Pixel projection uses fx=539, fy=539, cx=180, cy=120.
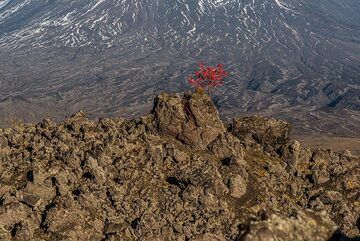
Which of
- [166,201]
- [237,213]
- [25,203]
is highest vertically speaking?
[25,203]

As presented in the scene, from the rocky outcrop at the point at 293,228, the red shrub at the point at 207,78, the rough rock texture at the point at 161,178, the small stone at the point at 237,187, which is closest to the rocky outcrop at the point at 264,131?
the rough rock texture at the point at 161,178

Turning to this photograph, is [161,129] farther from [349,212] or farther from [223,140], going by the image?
[349,212]

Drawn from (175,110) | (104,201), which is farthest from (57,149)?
(175,110)

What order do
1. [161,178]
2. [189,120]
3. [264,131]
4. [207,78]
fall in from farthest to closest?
[207,78]
[264,131]
[189,120]
[161,178]

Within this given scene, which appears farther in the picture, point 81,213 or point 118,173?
point 118,173

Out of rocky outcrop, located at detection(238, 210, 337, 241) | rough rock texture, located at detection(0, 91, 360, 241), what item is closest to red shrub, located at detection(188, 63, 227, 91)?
rough rock texture, located at detection(0, 91, 360, 241)

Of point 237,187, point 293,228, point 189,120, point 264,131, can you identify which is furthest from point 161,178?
point 293,228

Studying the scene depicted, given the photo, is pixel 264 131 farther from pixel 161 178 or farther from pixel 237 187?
pixel 161 178

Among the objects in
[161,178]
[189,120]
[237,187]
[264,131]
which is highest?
[189,120]

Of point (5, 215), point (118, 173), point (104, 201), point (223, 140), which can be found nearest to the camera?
point (5, 215)
